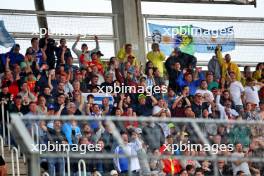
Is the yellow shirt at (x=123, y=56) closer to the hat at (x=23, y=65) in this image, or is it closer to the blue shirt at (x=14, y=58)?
the blue shirt at (x=14, y=58)

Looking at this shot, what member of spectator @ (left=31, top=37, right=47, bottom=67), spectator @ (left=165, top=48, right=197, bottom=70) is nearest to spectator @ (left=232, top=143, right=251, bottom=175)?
spectator @ (left=31, top=37, right=47, bottom=67)

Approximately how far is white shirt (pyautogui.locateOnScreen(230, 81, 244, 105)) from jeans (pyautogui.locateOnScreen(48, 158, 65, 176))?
10185 mm

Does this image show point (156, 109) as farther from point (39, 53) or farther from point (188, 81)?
point (39, 53)

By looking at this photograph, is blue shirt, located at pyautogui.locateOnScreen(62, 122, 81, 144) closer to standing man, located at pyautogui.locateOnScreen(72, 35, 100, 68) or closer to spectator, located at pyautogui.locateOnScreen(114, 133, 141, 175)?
spectator, located at pyautogui.locateOnScreen(114, 133, 141, 175)

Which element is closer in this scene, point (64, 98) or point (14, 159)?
point (14, 159)

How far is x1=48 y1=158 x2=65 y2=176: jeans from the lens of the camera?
13.9 metres

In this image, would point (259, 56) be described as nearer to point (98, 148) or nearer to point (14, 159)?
point (14, 159)

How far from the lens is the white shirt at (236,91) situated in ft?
82.4

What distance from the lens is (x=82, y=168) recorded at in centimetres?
1541

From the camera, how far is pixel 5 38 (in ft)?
84.3

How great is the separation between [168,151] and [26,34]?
10.7 m

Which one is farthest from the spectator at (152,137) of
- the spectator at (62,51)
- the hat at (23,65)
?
the spectator at (62,51)

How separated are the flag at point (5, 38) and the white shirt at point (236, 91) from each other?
16.6 ft

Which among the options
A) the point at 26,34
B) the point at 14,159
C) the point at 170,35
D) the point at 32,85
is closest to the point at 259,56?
the point at 170,35
